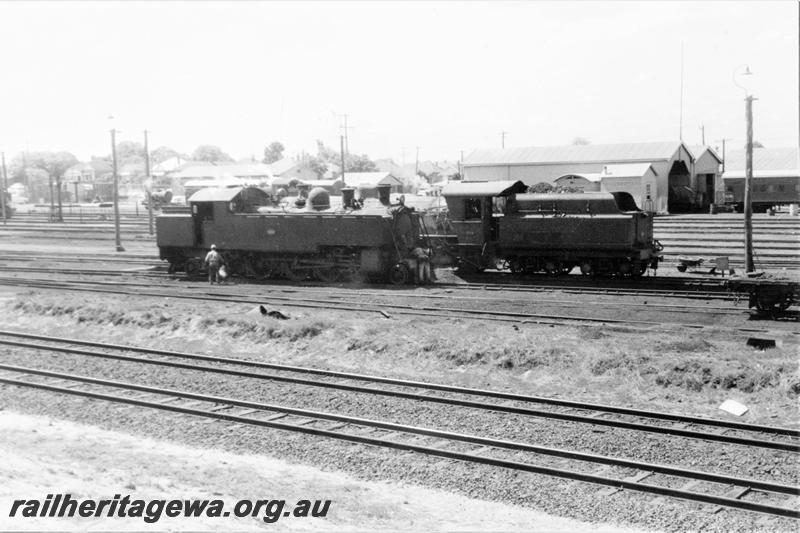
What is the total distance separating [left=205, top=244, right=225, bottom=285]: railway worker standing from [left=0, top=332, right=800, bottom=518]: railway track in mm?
10553

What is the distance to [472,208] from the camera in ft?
88.6

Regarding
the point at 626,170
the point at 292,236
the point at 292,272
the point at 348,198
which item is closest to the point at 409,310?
the point at 348,198

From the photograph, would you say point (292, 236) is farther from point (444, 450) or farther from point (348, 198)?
point (444, 450)

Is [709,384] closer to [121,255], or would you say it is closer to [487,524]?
[487,524]

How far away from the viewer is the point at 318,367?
1636 cm

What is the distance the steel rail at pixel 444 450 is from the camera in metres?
9.36

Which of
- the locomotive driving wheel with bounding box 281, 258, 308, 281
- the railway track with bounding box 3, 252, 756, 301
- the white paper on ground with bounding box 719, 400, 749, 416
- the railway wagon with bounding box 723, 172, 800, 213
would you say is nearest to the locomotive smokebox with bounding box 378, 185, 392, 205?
the railway track with bounding box 3, 252, 756, 301

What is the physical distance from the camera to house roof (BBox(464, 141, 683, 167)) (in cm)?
5072

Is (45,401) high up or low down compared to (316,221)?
down

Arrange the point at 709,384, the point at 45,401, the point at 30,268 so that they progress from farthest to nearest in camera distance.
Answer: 1. the point at 30,268
2. the point at 45,401
3. the point at 709,384

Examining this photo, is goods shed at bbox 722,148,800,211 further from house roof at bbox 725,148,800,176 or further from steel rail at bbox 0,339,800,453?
steel rail at bbox 0,339,800,453

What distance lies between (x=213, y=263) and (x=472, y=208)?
29.8ft

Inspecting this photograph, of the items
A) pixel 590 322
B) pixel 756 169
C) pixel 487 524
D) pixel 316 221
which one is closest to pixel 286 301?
pixel 316 221

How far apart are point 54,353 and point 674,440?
13722 millimetres
